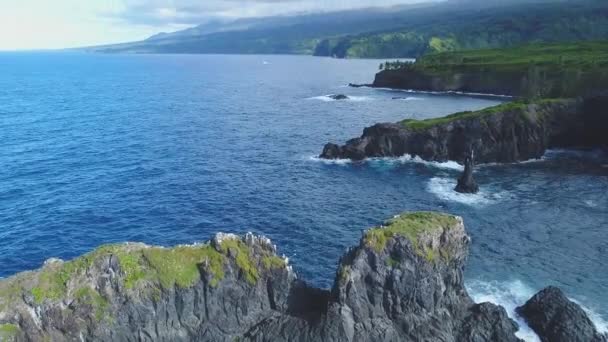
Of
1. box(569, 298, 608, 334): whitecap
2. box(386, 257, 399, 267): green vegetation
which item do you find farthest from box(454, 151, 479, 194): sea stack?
box(386, 257, 399, 267): green vegetation

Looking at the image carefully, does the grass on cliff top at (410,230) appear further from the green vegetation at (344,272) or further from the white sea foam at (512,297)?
the white sea foam at (512,297)

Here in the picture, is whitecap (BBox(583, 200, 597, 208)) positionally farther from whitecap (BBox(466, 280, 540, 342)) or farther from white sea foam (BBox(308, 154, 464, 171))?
whitecap (BBox(466, 280, 540, 342))

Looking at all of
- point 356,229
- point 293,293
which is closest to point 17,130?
point 356,229

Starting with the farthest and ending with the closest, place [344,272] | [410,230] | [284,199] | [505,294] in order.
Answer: [284,199], [505,294], [410,230], [344,272]

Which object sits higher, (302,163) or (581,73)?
(581,73)

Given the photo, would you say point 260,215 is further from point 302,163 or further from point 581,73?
point 581,73

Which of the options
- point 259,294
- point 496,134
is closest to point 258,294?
point 259,294

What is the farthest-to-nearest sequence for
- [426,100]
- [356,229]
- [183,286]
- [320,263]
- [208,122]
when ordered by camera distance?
[426,100]
[208,122]
[356,229]
[320,263]
[183,286]

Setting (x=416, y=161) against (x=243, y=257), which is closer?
(x=243, y=257)

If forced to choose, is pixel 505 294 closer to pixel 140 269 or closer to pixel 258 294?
pixel 258 294
